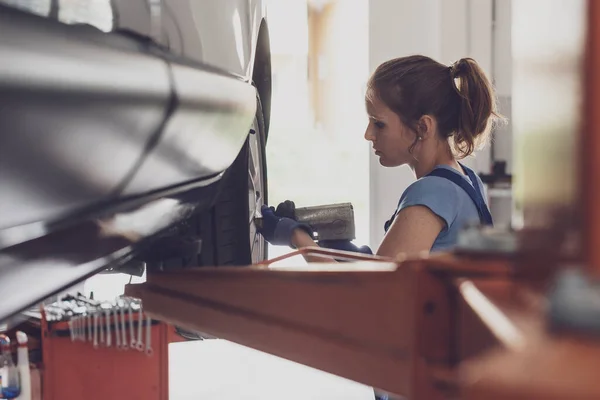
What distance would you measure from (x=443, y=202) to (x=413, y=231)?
10 centimetres

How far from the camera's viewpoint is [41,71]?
58cm

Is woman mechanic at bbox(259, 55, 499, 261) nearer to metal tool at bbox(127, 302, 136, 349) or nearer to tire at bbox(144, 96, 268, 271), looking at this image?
tire at bbox(144, 96, 268, 271)

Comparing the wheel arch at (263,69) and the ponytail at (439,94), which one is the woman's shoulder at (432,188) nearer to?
the ponytail at (439,94)

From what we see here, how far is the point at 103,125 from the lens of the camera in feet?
2.29

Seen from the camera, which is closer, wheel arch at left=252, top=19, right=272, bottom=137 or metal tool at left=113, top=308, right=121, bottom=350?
wheel arch at left=252, top=19, right=272, bottom=137

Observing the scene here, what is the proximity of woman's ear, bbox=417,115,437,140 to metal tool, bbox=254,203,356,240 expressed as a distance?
26 centimetres

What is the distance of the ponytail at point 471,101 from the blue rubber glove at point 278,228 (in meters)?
0.48

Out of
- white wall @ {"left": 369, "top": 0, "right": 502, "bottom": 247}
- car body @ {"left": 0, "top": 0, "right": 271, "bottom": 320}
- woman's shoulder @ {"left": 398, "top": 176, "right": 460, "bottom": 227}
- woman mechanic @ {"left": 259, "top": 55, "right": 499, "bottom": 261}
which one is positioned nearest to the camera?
car body @ {"left": 0, "top": 0, "right": 271, "bottom": 320}

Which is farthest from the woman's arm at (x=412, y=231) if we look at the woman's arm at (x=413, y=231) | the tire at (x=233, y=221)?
the tire at (x=233, y=221)

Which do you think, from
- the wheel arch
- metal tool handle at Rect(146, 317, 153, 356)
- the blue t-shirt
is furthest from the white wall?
the blue t-shirt

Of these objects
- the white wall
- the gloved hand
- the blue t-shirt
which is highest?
the white wall

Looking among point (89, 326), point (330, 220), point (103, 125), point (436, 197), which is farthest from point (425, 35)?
point (103, 125)

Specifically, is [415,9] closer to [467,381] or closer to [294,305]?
[294,305]

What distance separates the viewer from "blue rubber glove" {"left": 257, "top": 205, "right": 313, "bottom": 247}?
1713 millimetres
